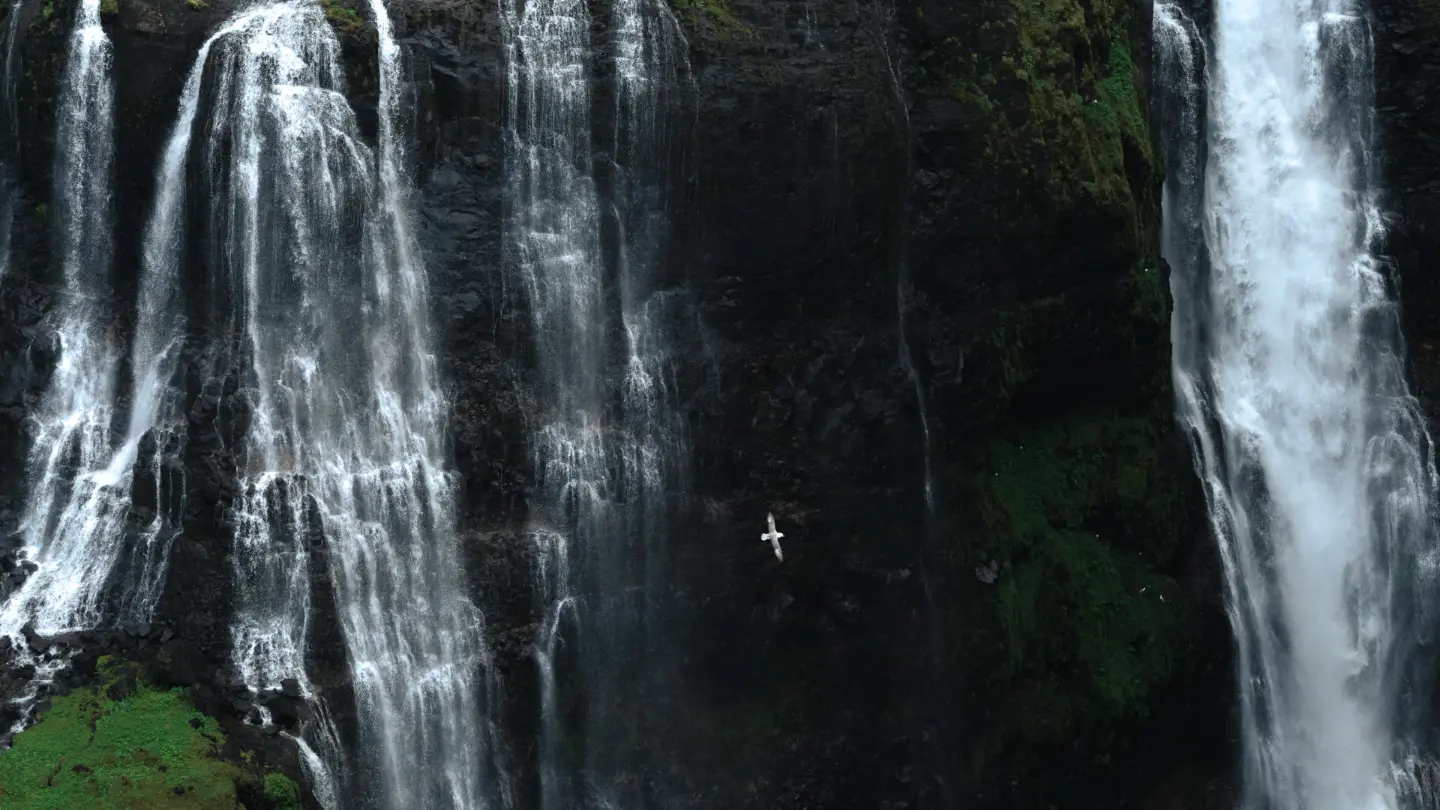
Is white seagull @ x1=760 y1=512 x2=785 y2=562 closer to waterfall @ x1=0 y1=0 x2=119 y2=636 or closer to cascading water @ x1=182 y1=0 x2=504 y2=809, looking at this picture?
cascading water @ x1=182 y1=0 x2=504 y2=809

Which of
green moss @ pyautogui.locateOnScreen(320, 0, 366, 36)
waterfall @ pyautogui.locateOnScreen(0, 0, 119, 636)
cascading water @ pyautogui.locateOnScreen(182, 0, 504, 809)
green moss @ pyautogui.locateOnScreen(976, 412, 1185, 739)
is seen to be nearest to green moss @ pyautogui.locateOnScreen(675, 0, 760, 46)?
cascading water @ pyautogui.locateOnScreen(182, 0, 504, 809)

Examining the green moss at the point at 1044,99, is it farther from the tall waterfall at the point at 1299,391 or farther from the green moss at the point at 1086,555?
the green moss at the point at 1086,555

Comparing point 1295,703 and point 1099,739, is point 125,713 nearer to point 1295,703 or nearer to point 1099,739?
point 1099,739

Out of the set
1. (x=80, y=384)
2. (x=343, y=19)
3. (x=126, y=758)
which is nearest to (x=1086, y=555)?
(x=343, y=19)

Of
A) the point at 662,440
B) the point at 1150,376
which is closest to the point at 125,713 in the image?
the point at 662,440

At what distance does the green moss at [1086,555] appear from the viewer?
78.3 ft

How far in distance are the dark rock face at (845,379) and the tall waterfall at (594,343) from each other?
11.9 inches

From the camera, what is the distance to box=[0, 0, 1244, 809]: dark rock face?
22.8m

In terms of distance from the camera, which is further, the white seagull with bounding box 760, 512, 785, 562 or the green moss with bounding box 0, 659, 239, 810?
the white seagull with bounding box 760, 512, 785, 562

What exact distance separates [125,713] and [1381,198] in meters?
19.2

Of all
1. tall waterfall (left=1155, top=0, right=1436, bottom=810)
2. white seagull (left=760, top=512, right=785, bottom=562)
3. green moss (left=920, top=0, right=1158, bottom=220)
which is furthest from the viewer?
tall waterfall (left=1155, top=0, right=1436, bottom=810)

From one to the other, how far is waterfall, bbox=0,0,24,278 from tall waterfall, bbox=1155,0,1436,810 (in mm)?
16252

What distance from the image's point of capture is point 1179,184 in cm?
2641

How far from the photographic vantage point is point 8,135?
76.0 feet
